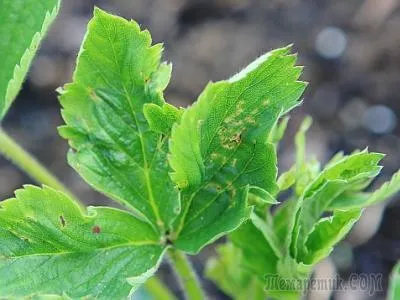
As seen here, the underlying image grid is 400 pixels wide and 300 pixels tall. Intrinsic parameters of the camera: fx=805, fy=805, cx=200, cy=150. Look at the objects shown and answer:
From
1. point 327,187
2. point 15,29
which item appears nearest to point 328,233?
point 327,187

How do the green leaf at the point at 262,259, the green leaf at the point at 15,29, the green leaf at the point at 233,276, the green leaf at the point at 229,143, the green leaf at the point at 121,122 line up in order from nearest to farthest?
the green leaf at the point at 229,143
the green leaf at the point at 121,122
the green leaf at the point at 262,259
the green leaf at the point at 15,29
the green leaf at the point at 233,276

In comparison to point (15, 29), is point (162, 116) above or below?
below

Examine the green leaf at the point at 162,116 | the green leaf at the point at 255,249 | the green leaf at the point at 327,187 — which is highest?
the green leaf at the point at 162,116

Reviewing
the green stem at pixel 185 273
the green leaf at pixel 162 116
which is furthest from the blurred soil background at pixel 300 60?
the green leaf at pixel 162 116

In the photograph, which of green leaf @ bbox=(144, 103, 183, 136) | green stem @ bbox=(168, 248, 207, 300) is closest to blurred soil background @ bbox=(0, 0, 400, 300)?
green stem @ bbox=(168, 248, 207, 300)

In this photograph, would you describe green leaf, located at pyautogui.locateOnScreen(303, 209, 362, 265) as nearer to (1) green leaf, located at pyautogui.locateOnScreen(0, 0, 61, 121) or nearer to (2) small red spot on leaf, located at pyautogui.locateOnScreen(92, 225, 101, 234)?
(2) small red spot on leaf, located at pyautogui.locateOnScreen(92, 225, 101, 234)

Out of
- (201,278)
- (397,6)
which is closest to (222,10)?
(397,6)

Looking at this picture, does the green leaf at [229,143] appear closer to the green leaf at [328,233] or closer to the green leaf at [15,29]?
the green leaf at [328,233]

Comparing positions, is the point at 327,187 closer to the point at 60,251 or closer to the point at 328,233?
the point at 328,233
